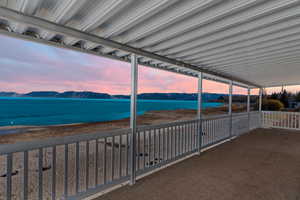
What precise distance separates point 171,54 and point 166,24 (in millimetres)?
1183

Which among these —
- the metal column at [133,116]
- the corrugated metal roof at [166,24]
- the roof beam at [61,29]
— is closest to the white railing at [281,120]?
the corrugated metal roof at [166,24]

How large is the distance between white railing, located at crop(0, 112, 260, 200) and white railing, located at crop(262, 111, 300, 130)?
240 centimetres

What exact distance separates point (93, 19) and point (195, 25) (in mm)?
1154

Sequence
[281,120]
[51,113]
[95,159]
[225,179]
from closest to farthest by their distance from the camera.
Result: 1. [225,179]
2. [95,159]
3. [281,120]
4. [51,113]

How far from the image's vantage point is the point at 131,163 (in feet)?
8.25

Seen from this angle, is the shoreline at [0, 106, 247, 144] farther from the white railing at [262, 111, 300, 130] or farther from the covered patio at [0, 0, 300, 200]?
the white railing at [262, 111, 300, 130]

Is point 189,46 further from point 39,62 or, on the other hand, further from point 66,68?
point 66,68

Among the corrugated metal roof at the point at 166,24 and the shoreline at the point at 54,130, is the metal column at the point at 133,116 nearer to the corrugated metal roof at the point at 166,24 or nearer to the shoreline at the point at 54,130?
the corrugated metal roof at the point at 166,24

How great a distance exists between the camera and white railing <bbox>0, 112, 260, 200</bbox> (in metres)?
1.65

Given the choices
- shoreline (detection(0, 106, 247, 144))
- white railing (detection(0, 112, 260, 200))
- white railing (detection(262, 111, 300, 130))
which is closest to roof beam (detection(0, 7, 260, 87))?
white railing (detection(0, 112, 260, 200))

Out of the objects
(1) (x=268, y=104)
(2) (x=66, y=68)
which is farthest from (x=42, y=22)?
(2) (x=66, y=68)

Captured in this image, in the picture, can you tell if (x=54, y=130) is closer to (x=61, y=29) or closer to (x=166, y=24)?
(x=61, y=29)

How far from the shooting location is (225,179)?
2.64 m

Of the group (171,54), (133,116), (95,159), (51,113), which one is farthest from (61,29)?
(51,113)
